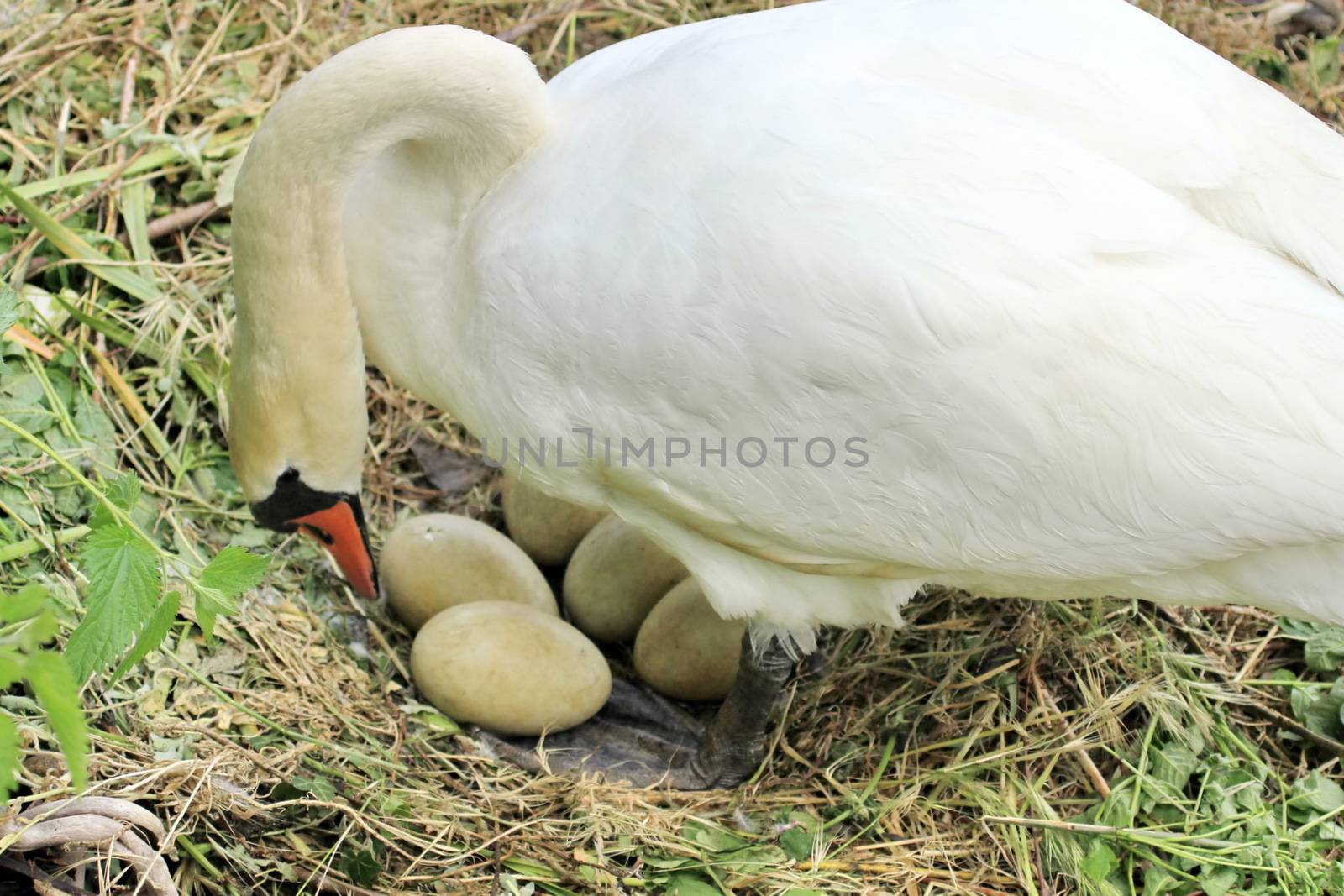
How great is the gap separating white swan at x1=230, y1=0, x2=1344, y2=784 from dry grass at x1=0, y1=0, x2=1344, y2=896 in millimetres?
515

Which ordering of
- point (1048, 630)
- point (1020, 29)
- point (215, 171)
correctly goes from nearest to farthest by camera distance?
point (1020, 29), point (1048, 630), point (215, 171)

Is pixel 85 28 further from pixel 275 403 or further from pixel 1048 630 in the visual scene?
pixel 1048 630

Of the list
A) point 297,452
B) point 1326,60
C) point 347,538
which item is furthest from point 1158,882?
point 1326,60

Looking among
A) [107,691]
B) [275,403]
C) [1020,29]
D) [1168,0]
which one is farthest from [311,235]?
[1168,0]

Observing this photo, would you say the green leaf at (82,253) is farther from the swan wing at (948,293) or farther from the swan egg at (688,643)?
the swan egg at (688,643)

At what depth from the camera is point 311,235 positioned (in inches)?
96.5

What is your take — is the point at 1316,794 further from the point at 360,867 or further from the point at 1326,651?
the point at 360,867

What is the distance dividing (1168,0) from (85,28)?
355cm

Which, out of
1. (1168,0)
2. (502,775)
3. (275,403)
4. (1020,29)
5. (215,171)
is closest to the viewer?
(1020,29)

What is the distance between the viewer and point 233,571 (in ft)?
6.63

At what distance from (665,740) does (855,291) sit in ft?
5.14

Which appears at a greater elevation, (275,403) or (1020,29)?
(1020,29)

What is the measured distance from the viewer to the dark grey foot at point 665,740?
9.61 ft

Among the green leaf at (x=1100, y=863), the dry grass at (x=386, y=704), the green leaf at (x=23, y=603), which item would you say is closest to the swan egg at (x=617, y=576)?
the dry grass at (x=386, y=704)
